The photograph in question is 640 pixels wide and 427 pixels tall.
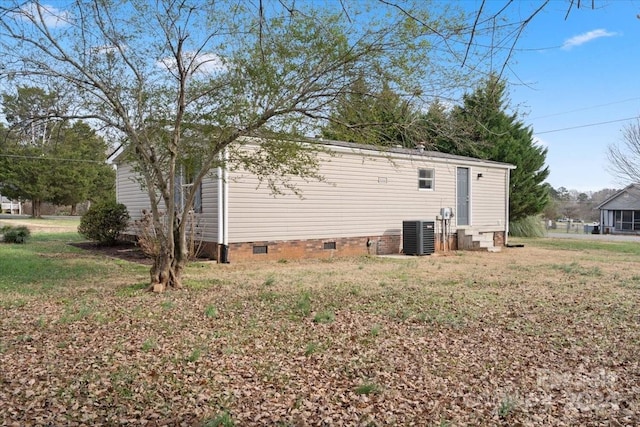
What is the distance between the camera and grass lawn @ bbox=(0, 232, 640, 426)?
10.6 feet

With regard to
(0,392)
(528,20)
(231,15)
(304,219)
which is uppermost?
(231,15)

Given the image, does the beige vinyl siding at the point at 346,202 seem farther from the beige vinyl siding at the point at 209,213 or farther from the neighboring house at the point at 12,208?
the neighboring house at the point at 12,208

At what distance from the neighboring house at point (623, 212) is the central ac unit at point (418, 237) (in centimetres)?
2952

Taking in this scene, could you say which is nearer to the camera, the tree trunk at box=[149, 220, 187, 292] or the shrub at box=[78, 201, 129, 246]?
the tree trunk at box=[149, 220, 187, 292]

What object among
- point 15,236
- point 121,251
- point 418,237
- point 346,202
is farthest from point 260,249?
point 15,236

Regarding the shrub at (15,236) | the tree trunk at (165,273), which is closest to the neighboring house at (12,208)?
the shrub at (15,236)

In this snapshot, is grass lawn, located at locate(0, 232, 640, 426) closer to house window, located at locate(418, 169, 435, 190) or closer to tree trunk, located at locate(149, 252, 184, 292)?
tree trunk, located at locate(149, 252, 184, 292)

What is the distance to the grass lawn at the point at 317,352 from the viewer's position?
128 inches

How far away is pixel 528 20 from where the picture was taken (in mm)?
2340

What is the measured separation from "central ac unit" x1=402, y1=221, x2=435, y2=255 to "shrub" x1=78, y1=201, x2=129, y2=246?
806 centimetres

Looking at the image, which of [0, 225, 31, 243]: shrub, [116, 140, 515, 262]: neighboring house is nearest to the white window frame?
[116, 140, 515, 262]: neighboring house

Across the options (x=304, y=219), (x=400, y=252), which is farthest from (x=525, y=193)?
(x=304, y=219)

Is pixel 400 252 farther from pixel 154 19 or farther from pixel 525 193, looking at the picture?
pixel 525 193

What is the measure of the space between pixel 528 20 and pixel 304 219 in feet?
31.9
